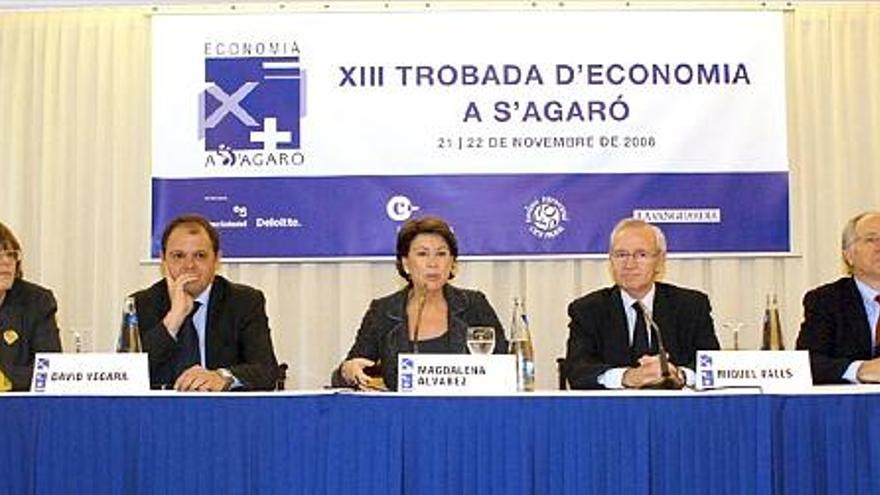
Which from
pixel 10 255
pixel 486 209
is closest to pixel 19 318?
pixel 10 255

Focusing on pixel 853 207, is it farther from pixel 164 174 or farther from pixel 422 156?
pixel 164 174

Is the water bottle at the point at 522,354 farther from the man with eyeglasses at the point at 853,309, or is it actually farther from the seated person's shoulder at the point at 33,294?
the seated person's shoulder at the point at 33,294

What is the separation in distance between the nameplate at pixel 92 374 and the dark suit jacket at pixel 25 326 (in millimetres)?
836

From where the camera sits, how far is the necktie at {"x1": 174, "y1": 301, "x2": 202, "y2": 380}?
11.8 ft

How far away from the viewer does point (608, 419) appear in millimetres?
2564

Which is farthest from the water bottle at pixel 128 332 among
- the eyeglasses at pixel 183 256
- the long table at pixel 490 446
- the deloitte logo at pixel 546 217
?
the deloitte logo at pixel 546 217

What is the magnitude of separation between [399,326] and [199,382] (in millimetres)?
845

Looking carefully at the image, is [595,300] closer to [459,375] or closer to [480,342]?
[480,342]

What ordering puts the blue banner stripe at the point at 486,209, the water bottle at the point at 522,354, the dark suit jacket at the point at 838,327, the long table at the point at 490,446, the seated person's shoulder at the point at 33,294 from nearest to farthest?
the long table at the point at 490,446 < the water bottle at the point at 522,354 < the dark suit jacket at the point at 838,327 < the seated person's shoulder at the point at 33,294 < the blue banner stripe at the point at 486,209

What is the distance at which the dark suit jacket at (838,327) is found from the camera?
11.7 feet

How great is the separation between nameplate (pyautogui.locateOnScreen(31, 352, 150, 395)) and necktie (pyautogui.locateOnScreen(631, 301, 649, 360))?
1.53 metres

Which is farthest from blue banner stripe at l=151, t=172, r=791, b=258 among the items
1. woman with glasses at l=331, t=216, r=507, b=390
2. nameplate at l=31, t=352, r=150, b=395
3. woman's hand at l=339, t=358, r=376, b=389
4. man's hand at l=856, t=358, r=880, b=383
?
nameplate at l=31, t=352, r=150, b=395

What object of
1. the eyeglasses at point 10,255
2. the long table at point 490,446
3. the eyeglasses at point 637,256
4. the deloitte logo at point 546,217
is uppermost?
the deloitte logo at point 546,217

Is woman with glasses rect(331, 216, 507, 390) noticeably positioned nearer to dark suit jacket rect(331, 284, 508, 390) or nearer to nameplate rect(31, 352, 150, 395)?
dark suit jacket rect(331, 284, 508, 390)
